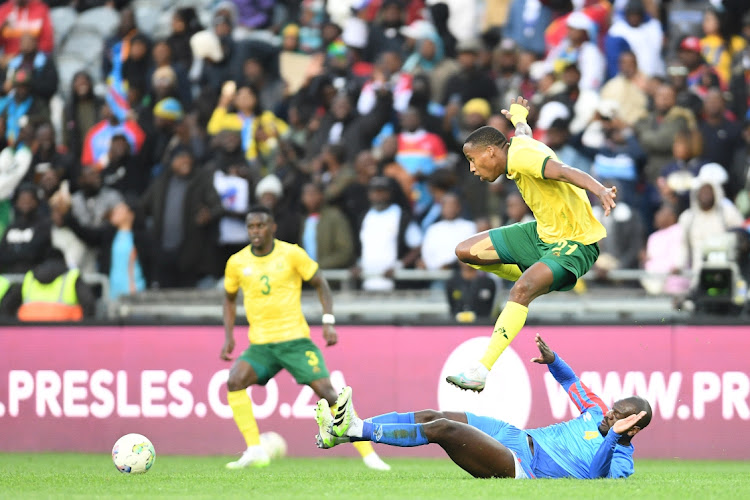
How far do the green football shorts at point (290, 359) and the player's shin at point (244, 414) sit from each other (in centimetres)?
24

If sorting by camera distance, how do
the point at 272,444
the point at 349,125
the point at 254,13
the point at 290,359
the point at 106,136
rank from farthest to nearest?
the point at 254,13
the point at 106,136
the point at 349,125
the point at 272,444
the point at 290,359

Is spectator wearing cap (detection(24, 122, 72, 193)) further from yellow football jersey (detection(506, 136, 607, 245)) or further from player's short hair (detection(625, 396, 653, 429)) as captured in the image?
player's short hair (detection(625, 396, 653, 429))

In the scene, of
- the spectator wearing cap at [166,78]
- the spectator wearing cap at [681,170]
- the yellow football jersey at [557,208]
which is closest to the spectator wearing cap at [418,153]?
the spectator wearing cap at [681,170]

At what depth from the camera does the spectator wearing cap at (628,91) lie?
1691 cm

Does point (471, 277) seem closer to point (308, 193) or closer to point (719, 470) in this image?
A: point (308, 193)

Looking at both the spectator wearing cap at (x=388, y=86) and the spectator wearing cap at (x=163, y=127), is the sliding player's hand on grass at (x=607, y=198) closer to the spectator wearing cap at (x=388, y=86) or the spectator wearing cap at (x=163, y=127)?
the spectator wearing cap at (x=388, y=86)

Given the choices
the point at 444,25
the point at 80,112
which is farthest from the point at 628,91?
Result: the point at 80,112

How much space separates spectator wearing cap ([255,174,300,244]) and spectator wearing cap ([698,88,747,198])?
16.1 feet

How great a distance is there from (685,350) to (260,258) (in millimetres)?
4595

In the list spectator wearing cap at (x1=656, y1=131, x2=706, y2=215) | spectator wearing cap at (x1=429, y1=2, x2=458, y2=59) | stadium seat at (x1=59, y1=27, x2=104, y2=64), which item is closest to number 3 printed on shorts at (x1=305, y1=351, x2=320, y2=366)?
spectator wearing cap at (x1=656, y1=131, x2=706, y2=215)

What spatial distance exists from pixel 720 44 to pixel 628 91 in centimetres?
139

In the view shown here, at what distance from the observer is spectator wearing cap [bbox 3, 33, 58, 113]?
1922 cm

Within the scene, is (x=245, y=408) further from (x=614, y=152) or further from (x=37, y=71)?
(x=37, y=71)

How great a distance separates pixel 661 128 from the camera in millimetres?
16156
